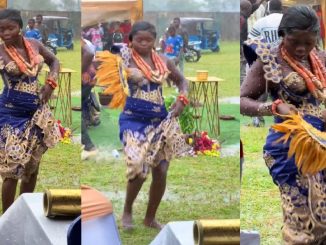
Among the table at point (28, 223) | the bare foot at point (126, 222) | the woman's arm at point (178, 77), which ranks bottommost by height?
the table at point (28, 223)

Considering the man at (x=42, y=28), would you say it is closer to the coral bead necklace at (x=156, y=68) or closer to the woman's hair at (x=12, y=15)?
the woman's hair at (x=12, y=15)

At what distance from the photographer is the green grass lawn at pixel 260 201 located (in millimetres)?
4746

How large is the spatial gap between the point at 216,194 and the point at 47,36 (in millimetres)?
1646

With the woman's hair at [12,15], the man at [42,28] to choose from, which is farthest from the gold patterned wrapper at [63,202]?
the woman's hair at [12,15]

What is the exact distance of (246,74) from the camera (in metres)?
4.63

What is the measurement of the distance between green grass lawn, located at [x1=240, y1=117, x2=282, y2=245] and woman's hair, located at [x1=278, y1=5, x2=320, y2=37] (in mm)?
558

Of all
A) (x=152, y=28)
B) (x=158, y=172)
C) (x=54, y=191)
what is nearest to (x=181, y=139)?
(x=158, y=172)

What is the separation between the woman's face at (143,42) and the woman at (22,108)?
1232 millimetres

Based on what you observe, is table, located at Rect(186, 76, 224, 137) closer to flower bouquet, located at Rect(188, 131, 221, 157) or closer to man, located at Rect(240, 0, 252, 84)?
flower bouquet, located at Rect(188, 131, 221, 157)

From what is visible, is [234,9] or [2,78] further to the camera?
[2,78]

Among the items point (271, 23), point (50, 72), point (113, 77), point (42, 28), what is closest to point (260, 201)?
point (271, 23)

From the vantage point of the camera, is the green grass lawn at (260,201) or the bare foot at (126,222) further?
the green grass lawn at (260,201)

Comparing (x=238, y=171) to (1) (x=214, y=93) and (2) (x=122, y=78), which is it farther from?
(2) (x=122, y=78)

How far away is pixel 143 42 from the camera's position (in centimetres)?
438
